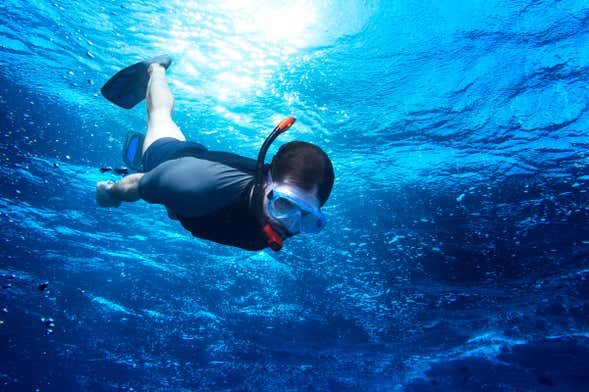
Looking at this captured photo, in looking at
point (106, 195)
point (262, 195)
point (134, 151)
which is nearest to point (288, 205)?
point (262, 195)

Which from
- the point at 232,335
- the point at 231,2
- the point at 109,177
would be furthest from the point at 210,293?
the point at 231,2

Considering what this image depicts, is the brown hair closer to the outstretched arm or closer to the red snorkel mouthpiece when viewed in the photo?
the red snorkel mouthpiece

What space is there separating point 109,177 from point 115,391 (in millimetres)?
40305

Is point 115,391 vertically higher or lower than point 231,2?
lower

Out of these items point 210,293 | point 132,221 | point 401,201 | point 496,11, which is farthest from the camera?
point 210,293

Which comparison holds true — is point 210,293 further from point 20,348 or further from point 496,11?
Answer: point 20,348

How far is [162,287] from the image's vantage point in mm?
20203

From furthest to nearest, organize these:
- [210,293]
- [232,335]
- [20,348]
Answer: [20,348] → [232,335] → [210,293]

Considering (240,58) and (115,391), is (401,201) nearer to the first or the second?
(240,58)

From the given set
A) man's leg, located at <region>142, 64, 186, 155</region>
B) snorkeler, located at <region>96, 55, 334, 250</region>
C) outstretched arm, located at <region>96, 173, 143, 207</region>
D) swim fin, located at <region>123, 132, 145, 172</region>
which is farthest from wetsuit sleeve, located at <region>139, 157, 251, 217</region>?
swim fin, located at <region>123, 132, 145, 172</region>

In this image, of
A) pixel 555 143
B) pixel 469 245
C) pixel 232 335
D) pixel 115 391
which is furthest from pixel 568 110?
pixel 115 391

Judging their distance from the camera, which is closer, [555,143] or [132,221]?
[555,143]

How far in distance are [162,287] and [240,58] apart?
53.3 feet

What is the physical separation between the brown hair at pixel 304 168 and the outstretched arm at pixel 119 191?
74.8 inches
